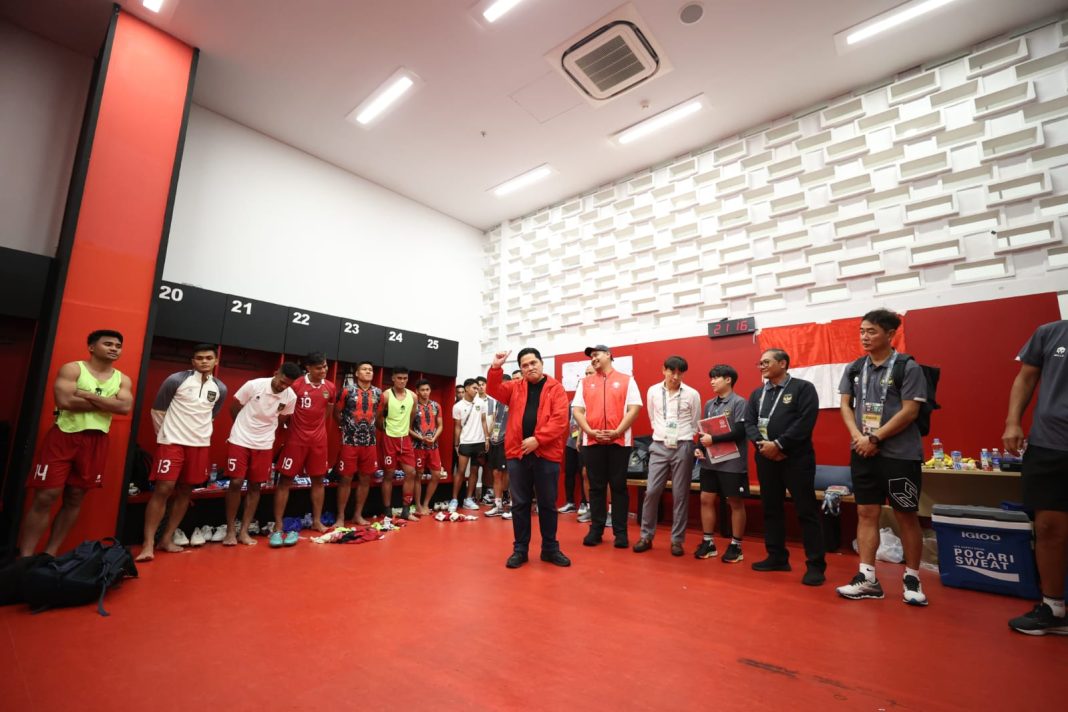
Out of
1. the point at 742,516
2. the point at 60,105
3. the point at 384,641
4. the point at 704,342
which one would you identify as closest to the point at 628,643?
the point at 384,641

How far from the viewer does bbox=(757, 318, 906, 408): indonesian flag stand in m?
4.95

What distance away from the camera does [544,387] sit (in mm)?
3740

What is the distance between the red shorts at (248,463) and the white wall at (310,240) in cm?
239

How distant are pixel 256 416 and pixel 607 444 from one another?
127 inches

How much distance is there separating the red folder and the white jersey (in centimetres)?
393

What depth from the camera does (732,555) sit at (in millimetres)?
3805

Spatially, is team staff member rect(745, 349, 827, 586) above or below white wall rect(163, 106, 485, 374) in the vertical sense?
below

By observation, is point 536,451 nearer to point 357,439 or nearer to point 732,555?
point 732,555

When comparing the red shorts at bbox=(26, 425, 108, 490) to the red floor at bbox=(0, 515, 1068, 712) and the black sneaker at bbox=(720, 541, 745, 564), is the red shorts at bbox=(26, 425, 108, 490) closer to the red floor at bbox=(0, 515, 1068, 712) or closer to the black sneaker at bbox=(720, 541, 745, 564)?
the red floor at bbox=(0, 515, 1068, 712)

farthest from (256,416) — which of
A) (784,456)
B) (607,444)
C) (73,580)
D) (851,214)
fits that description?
(851,214)

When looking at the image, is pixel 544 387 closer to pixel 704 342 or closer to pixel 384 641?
pixel 384 641

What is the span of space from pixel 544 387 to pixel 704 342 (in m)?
3.06

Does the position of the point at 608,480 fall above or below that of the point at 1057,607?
above

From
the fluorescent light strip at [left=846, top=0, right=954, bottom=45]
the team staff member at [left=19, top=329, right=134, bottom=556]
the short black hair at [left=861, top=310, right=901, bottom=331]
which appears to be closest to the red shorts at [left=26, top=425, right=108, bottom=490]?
the team staff member at [left=19, top=329, right=134, bottom=556]
